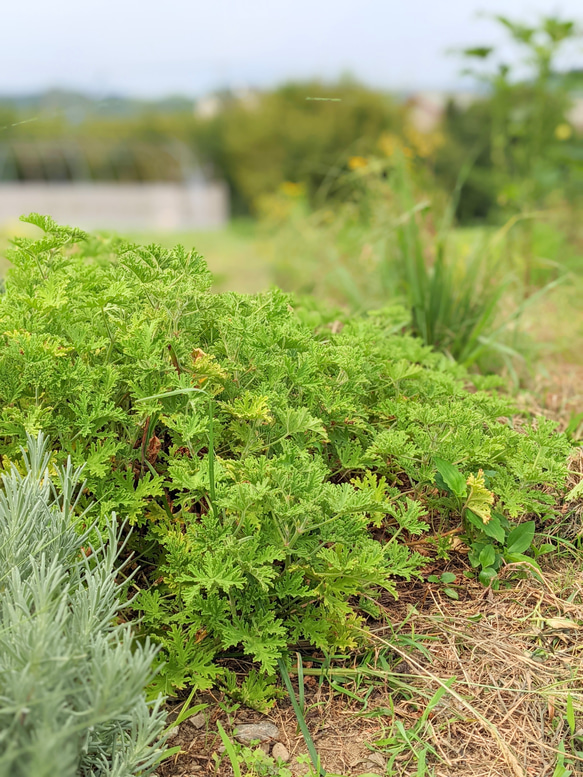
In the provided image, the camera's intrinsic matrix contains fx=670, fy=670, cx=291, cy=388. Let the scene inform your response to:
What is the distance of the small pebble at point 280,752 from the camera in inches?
60.8

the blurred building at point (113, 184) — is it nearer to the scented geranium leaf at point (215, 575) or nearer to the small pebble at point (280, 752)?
the scented geranium leaf at point (215, 575)

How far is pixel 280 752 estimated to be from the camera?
1560 millimetres

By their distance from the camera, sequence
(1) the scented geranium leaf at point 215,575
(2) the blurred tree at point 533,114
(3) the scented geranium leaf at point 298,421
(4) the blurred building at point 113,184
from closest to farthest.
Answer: (1) the scented geranium leaf at point 215,575 → (3) the scented geranium leaf at point 298,421 → (2) the blurred tree at point 533,114 → (4) the blurred building at point 113,184

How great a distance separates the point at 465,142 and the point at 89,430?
23.7 m

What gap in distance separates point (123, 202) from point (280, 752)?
2311 cm

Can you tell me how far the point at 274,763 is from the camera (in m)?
1.53

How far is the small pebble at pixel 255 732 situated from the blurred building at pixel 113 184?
20352 millimetres

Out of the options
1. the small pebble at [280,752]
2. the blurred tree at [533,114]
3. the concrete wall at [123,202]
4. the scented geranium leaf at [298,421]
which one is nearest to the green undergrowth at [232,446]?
the scented geranium leaf at [298,421]

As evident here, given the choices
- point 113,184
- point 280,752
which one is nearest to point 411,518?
point 280,752

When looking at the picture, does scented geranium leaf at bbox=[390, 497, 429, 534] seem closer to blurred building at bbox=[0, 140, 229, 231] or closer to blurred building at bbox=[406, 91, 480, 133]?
blurred building at bbox=[0, 140, 229, 231]

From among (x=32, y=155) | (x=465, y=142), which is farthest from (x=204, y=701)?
(x=32, y=155)

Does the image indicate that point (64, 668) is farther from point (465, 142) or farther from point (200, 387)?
point (465, 142)

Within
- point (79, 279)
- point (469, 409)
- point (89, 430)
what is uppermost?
point (79, 279)

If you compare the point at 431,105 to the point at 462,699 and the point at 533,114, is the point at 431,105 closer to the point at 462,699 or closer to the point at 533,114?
the point at 533,114
